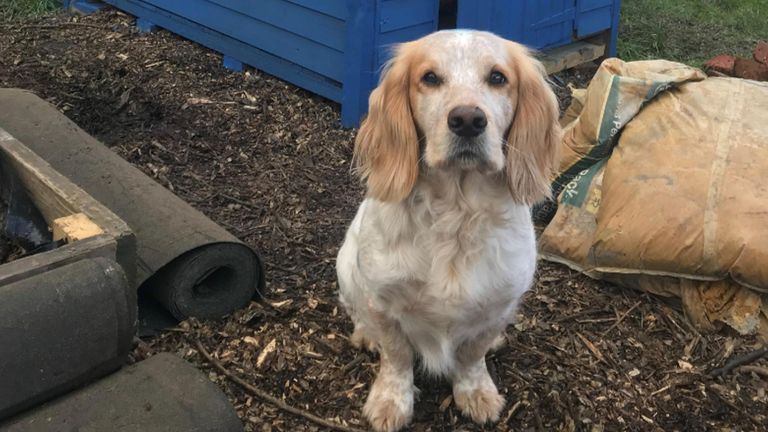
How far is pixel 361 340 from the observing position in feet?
9.41

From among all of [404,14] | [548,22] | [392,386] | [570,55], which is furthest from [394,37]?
[392,386]

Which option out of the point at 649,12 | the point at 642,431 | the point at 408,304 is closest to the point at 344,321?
the point at 408,304

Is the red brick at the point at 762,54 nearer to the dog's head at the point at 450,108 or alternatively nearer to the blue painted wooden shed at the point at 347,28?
the blue painted wooden shed at the point at 347,28

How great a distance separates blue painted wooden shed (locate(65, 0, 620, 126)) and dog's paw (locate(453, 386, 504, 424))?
7.48 feet

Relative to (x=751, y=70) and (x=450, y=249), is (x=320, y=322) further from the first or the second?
(x=751, y=70)

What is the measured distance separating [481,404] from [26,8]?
5860 mm

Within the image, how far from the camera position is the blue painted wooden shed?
4.40 meters

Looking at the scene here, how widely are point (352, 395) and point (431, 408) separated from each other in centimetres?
28

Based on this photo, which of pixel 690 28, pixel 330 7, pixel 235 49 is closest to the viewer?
pixel 330 7

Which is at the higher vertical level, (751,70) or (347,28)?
(347,28)

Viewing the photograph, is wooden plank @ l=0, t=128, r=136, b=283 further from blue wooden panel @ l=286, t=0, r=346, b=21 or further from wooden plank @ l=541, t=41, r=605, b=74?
wooden plank @ l=541, t=41, r=605, b=74

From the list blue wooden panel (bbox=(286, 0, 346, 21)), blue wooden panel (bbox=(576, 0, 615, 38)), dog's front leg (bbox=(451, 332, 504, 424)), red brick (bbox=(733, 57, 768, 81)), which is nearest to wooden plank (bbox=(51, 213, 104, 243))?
dog's front leg (bbox=(451, 332, 504, 424))

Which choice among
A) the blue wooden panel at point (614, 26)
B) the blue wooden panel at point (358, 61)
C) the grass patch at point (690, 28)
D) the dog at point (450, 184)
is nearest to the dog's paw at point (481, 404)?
the dog at point (450, 184)

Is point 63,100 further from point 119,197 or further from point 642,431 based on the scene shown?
point 642,431
